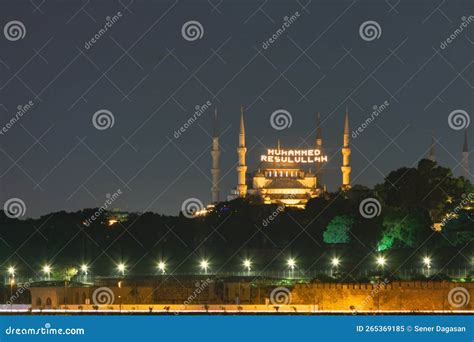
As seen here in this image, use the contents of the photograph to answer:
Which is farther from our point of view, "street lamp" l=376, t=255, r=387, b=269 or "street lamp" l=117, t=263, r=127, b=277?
"street lamp" l=117, t=263, r=127, b=277

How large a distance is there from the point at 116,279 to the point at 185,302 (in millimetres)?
4032

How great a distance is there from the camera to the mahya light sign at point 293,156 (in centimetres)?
8212

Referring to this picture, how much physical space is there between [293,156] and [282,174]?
1315 millimetres

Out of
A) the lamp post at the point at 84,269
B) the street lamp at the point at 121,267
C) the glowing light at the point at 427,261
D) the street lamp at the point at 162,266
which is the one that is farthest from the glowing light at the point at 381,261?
the lamp post at the point at 84,269

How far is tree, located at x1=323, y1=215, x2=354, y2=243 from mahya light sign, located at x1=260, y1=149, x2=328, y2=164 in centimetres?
2525

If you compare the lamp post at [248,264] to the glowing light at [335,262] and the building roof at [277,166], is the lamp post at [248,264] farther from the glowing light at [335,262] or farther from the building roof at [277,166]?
the building roof at [277,166]

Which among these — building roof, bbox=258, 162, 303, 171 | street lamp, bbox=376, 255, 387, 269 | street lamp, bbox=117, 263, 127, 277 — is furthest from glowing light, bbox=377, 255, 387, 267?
building roof, bbox=258, 162, 303, 171

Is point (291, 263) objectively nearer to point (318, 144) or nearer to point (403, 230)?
point (403, 230)

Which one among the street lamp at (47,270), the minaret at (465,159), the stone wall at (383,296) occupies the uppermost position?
the minaret at (465,159)

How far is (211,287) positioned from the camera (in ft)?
154

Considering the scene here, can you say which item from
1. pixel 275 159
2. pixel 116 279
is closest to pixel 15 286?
pixel 116 279

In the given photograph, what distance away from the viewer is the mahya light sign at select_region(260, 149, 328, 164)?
8212cm

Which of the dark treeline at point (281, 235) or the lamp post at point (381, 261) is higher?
the dark treeline at point (281, 235)

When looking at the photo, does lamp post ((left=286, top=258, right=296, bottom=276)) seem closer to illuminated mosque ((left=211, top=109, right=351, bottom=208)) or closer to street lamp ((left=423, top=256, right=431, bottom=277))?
street lamp ((left=423, top=256, right=431, bottom=277))
